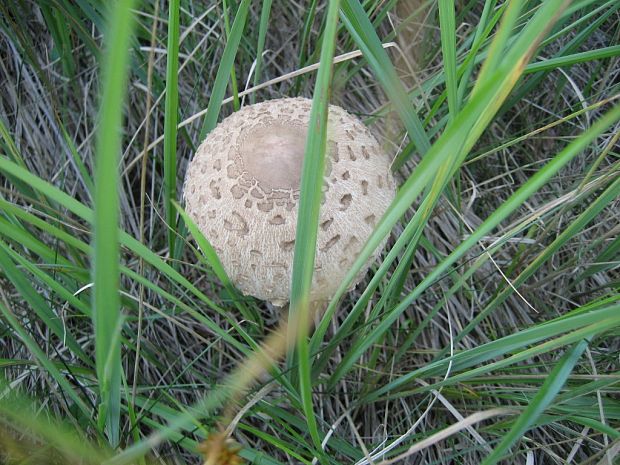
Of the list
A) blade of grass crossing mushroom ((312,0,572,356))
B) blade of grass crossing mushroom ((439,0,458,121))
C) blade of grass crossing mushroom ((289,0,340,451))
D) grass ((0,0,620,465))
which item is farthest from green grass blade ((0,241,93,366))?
blade of grass crossing mushroom ((439,0,458,121))

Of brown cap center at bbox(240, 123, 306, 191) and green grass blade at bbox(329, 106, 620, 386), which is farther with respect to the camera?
brown cap center at bbox(240, 123, 306, 191)

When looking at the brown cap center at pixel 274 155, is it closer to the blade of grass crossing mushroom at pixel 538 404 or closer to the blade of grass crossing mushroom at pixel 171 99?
the blade of grass crossing mushroom at pixel 171 99

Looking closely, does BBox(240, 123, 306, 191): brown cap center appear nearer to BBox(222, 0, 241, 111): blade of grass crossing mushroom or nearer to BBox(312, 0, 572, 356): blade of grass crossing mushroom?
BBox(222, 0, 241, 111): blade of grass crossing mushroom

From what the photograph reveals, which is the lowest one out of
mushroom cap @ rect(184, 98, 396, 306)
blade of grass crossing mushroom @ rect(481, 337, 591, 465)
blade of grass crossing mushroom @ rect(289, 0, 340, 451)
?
blade of grass crossing mushroom @ rect(481, 337, 591, 465)

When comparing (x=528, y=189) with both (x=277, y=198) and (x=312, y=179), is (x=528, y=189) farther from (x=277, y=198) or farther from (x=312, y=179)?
(x=277, y=198)

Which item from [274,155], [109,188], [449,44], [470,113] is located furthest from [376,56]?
[109,188]

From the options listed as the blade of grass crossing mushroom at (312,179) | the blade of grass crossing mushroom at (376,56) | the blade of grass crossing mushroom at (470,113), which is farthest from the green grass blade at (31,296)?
the blade of grass crossing mushroom at (376,56)
